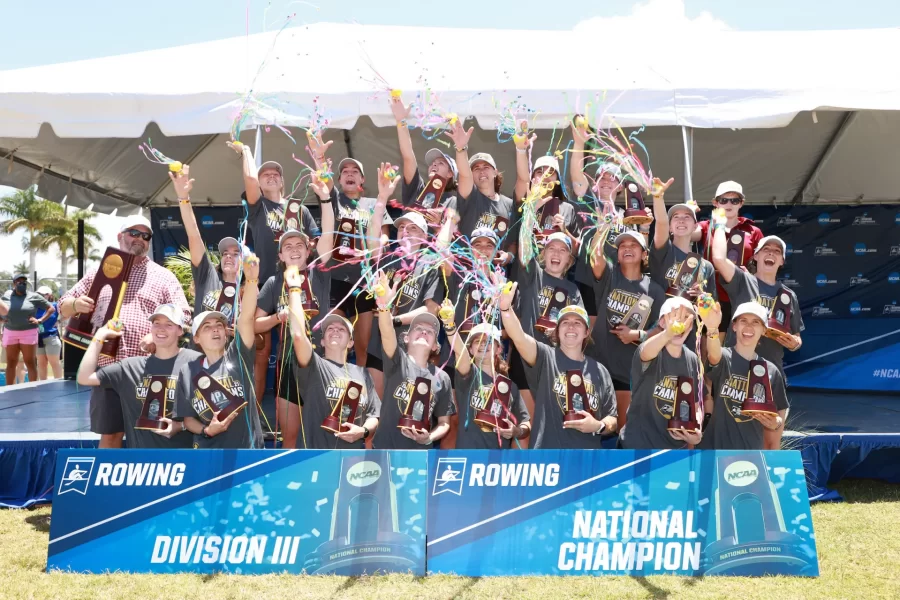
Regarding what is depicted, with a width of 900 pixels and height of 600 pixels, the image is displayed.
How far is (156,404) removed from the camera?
4.18 meters

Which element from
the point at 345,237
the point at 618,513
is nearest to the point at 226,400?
the point at 345,237

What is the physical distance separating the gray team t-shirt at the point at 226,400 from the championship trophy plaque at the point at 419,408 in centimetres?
93

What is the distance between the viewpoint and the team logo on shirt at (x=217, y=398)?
413 cm

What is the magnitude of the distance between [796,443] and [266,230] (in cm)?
439

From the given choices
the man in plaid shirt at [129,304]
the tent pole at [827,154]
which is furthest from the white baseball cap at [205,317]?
the tent pole at [827,154]

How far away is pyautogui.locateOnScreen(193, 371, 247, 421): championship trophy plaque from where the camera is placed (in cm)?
413

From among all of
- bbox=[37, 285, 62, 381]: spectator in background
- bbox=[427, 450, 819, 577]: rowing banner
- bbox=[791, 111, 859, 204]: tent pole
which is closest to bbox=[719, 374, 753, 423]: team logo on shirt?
bbox=[427, 450, 819, 577]: rowing banner

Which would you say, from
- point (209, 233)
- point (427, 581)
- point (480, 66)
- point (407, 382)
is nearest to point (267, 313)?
point (407, 382)

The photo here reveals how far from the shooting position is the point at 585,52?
21.5 ft

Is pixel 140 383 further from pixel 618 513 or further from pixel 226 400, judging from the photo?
pixel 618 513

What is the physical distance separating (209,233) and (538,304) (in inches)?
244

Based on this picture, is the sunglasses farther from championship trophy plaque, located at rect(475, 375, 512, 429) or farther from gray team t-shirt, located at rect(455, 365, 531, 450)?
championship trophy plaque, located at rect(475, 375, 512, 429)

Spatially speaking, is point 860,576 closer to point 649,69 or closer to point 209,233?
point 649,69

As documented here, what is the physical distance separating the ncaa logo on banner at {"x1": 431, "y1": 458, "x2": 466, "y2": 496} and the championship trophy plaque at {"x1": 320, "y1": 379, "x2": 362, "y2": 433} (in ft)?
2.34
